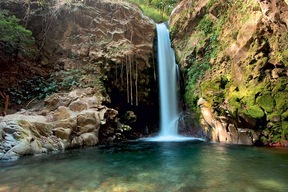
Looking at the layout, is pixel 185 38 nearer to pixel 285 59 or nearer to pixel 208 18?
pixel 208 18

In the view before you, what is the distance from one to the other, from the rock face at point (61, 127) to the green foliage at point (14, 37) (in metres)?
3.66

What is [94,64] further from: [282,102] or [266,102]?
[282,102]

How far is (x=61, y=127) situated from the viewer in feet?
32.4

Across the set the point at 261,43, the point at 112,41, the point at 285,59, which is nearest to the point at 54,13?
the point at 112,41

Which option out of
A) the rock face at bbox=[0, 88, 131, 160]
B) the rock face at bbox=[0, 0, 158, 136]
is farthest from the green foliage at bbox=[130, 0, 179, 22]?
the rock face at bbox=[0, 88, 131, 160]

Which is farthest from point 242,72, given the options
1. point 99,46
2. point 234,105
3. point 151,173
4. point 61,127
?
point 99,46

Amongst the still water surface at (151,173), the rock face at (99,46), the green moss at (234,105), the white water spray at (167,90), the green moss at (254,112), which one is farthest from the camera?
the white water spray at (167,90)

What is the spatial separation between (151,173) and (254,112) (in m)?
6.24

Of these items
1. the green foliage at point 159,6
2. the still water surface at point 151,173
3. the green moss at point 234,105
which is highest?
the green foliage at point 159,6

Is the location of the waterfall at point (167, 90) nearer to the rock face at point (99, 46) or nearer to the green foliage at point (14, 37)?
the rock face at point (99, 46)

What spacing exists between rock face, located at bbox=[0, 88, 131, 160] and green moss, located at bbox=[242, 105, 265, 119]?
6421 millimetres

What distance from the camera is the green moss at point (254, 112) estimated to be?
978 cm

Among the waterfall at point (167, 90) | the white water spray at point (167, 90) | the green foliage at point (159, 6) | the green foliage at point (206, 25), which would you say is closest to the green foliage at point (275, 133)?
the white water spray at point (167, 90)

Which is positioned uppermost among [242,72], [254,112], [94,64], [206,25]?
[206,25]
